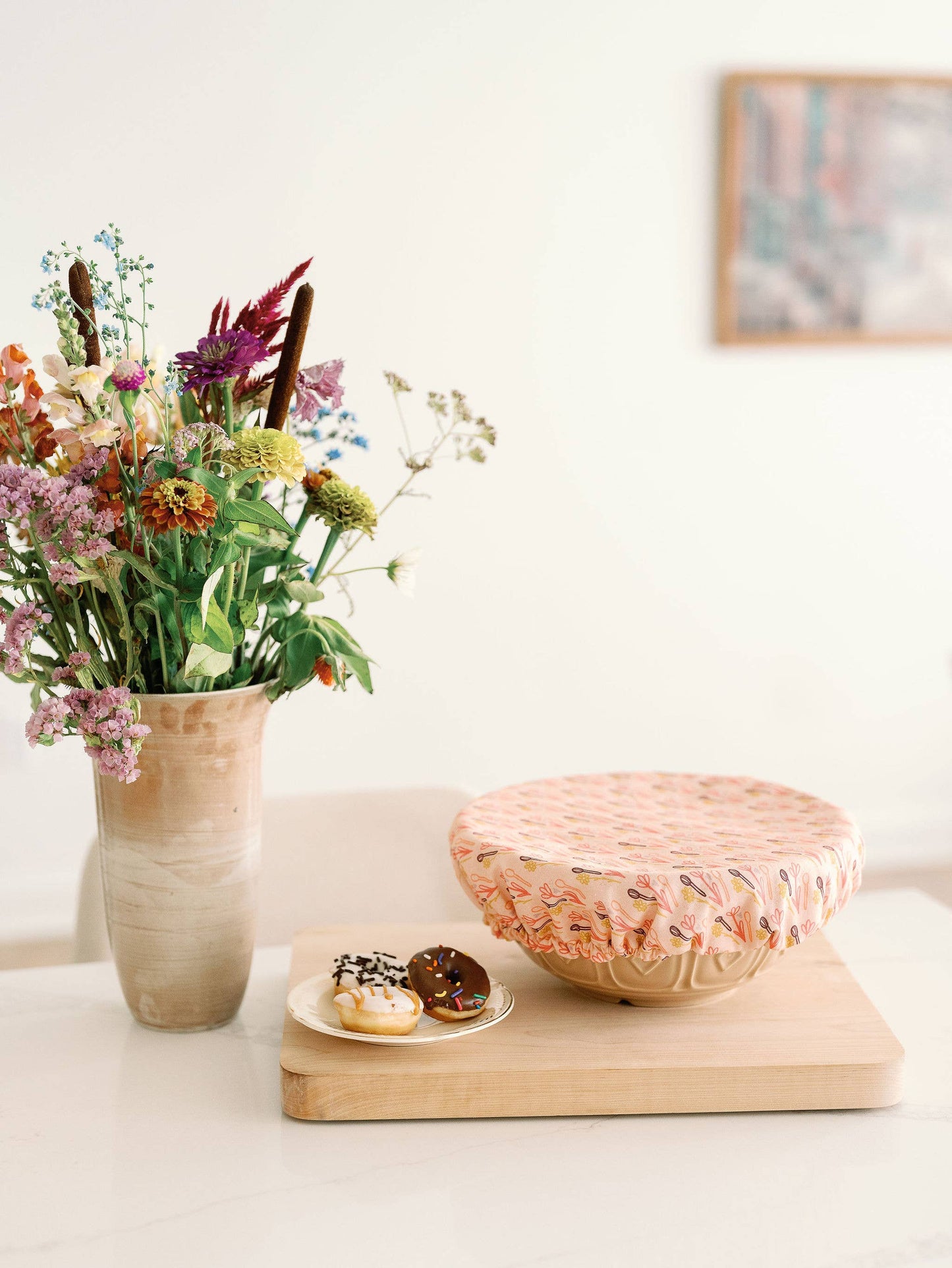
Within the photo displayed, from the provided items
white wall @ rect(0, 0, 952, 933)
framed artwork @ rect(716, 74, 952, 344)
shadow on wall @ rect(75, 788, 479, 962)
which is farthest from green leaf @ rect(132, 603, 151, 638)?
framed artwork @ rect(716, 74, 952, 344)

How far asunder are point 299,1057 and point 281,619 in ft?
1.04

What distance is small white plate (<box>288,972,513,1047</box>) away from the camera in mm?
822

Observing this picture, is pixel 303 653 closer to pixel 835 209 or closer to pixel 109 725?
pixel 109 725

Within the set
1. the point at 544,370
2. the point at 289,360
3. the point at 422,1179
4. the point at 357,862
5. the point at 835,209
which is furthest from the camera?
the point at 835,209

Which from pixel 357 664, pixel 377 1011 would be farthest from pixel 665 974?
pixel 357 664

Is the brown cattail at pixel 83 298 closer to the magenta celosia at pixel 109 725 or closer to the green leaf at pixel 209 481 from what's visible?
the green leaf at pixel 209 481

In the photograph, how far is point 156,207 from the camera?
2230 mm

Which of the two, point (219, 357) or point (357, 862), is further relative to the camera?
Answer: point (357, 862)

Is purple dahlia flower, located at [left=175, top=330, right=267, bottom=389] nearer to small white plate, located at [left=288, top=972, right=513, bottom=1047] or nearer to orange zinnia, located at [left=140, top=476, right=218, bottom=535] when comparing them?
orange zinnia, located at [left=140, top=476, right=218, bottom=535]

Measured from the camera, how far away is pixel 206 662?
2.75 ft

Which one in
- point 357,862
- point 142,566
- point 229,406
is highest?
point 229,406

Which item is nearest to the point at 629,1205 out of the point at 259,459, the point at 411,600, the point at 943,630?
the point at 259,459

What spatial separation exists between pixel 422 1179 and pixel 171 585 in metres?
0.42

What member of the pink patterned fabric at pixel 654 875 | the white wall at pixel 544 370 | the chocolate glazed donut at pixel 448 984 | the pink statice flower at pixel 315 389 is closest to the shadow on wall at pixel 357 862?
the pink patterned fabric at pixel 654 875
